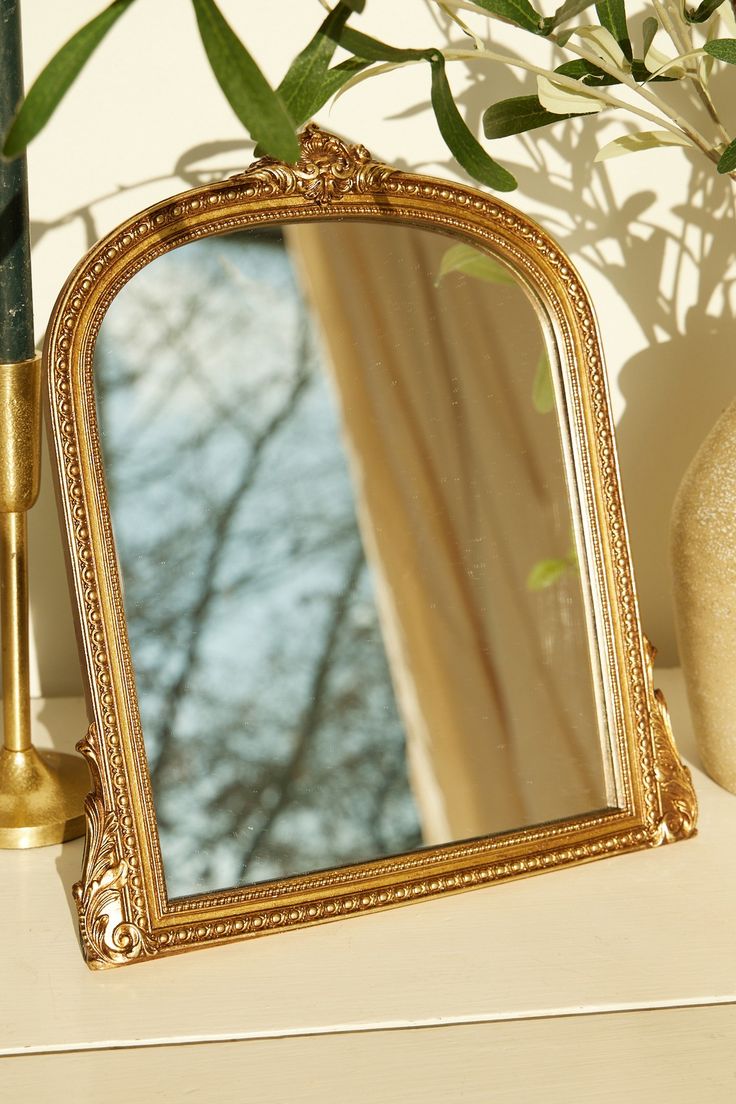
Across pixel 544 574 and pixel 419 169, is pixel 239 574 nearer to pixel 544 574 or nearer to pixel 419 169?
pixel 544 574

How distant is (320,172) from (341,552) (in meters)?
0.19

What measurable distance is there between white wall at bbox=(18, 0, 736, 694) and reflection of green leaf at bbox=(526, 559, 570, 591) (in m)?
0.23

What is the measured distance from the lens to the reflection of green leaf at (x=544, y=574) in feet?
→ 1.91

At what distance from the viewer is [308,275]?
0.55 m

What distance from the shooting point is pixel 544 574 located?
0.58 meters

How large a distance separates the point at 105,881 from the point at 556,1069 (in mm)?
208

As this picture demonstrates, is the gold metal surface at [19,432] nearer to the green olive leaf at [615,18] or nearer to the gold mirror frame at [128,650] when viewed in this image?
the gold mirror frame at [128,650]

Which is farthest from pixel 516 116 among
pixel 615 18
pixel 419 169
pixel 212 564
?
pixel 212 564

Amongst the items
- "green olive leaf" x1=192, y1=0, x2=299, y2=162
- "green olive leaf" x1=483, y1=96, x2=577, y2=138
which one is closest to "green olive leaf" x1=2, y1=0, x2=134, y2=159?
"green olive leaf" x1=192, y1=0, x2=299, y2=162

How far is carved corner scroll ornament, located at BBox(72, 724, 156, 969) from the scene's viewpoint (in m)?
0.48

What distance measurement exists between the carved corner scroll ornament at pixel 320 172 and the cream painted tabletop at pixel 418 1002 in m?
0.36

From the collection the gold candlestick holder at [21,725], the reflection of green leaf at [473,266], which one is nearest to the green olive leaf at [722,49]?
the reflection of green leaf at [473,266]

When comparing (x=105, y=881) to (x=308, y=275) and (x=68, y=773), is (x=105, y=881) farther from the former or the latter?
(x=308, y=275)

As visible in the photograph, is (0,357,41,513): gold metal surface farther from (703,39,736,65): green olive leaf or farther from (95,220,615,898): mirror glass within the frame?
(703,39,736,65): green olive leaf
